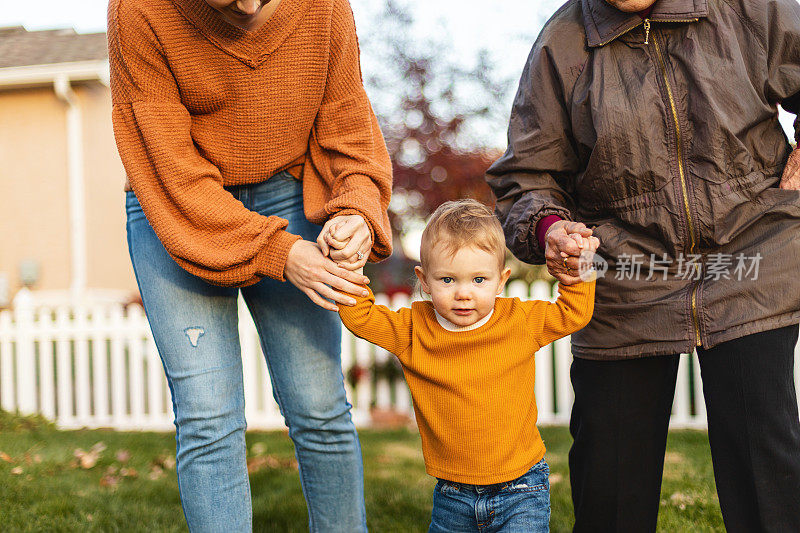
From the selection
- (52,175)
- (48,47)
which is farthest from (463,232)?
(48,47)

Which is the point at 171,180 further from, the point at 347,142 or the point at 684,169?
the point at 684,169

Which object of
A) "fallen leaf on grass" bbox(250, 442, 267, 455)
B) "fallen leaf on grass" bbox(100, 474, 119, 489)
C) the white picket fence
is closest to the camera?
"fallen leaf on grass" bbox(100, 474, 119, 489)

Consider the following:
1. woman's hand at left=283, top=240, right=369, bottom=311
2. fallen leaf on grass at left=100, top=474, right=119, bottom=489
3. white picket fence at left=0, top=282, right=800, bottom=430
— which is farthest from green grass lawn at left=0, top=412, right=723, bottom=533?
woman's hand at left=283, top=240, right=369, bottom=311

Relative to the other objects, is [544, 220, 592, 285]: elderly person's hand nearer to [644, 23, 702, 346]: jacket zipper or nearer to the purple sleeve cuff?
the purple sleeve cuff

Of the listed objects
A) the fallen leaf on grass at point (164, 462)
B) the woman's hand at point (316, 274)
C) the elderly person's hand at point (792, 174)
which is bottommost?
the fallen leaf on grass at point (164, 462)

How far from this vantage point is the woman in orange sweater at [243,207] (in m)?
2.04

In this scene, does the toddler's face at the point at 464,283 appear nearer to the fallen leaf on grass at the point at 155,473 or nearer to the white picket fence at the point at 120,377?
the fallen leaf on grass at the point at 155,473

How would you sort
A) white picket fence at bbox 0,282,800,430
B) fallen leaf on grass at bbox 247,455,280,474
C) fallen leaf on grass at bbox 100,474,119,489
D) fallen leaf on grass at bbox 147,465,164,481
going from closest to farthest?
fallen leaf on grass at bbox 100,474,119,489 < fallen leaf on grass at bbox 147,465,164,481 < fallen leaf on grass at bbox 247,455,280,474 < white picket fence at bbox 0,282,800,430

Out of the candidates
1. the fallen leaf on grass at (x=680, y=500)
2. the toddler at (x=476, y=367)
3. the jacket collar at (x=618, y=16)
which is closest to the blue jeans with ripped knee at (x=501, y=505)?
the toddler at (x=476, y=367)

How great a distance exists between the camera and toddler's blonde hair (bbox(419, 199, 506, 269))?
7.18 feet

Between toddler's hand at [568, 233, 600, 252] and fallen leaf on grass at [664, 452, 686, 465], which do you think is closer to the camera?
toddler's hand at [568, 233, 600, 252]

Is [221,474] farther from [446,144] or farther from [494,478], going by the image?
[446,144]

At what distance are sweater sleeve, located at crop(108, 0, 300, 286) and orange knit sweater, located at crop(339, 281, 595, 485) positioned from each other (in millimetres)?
321

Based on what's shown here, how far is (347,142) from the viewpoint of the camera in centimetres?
226
